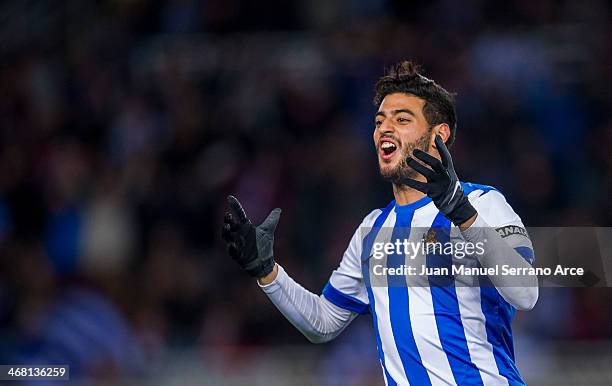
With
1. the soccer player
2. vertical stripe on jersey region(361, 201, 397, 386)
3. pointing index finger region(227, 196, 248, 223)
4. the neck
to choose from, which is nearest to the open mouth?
the soccer player

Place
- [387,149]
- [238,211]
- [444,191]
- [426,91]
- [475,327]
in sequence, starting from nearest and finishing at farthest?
[444,191] → [475,327] → [238,211] → [387,149] → [426,91]

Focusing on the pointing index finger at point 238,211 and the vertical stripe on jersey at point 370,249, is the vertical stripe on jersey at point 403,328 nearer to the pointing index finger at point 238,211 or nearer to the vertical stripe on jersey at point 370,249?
the vertical stripe on jersey at point 370,249

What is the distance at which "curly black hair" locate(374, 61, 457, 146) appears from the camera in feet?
15.7

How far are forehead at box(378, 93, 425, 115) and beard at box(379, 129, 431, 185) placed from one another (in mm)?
141

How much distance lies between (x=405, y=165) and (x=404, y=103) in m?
0.33

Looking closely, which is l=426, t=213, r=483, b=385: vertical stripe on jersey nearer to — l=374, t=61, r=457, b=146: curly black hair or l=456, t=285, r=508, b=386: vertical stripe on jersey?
l=456, t=285, r=508, b=386: vertical stripe on jersey

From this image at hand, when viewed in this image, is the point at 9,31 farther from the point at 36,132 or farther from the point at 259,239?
the point at 259,239

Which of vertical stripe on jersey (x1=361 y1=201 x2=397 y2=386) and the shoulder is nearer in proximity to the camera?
vertical stripe on jersey (x1=361 y1=201 x2=397 y2=386)

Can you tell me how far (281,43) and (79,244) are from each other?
282cm

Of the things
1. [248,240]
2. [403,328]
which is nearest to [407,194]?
[403,328]

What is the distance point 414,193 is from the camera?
473 centimetres

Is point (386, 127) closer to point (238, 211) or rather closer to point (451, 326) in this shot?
point (238, 211)

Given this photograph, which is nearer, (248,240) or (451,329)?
(451,329)

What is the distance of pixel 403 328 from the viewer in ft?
14.5
